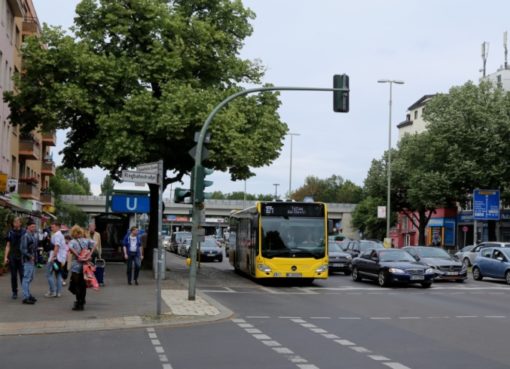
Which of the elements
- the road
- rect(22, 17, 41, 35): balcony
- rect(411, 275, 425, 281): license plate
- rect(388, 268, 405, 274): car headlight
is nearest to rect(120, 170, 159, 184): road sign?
the road

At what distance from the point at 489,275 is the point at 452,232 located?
159ft

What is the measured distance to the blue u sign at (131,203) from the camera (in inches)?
1342

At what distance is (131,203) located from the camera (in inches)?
1380

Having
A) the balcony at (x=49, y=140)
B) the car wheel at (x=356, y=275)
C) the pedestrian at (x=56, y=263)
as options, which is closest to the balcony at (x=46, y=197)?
the balcony at (x=49, y=140)

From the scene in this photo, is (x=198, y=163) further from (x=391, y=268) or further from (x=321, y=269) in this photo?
(x=391, y=268)

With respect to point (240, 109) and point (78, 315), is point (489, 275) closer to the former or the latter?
point (240, 109)

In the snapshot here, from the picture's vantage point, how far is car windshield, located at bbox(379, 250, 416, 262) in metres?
28.7

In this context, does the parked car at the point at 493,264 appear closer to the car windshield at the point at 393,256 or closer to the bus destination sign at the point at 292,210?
the car windshield at the point at 393,256

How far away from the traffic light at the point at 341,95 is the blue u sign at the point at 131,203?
15.5 m

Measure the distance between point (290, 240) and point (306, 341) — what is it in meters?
14.1

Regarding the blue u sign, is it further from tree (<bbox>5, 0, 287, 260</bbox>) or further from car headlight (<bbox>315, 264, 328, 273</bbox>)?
car headlight (<bbox>315, 264, 328, 273</bbox>)

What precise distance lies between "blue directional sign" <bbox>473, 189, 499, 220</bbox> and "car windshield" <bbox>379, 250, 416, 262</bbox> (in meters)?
19.7

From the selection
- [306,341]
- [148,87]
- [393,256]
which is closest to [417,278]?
[393,256]

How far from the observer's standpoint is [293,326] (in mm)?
14578
